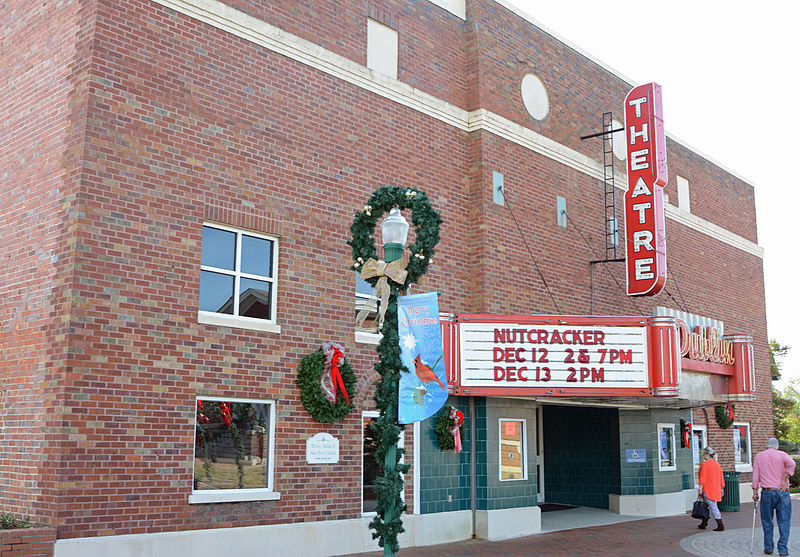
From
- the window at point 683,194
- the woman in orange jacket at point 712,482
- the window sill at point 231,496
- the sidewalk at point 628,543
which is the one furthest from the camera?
the window at point 683,194

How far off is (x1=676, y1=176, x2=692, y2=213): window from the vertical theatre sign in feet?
20.9

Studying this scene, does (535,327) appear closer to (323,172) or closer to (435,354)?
(323,172)

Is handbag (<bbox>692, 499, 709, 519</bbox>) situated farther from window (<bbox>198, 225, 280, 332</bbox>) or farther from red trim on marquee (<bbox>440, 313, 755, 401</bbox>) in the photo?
window (<bbox>198, 225, 280, 332</bbox>)

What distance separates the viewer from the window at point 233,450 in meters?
12.4

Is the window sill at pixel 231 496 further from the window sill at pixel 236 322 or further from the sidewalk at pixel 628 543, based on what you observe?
the window sill at pixel 236 322

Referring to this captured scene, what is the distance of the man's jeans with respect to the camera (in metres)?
13.6

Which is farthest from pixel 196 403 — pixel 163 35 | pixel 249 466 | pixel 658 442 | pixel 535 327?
pixel 658 442

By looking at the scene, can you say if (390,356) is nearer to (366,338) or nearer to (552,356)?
(366,338)

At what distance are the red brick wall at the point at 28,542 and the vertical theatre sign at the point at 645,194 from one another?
13.7 m

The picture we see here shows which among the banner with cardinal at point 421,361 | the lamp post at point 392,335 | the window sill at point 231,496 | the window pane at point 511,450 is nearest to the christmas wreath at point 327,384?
the window sill at point 231,496

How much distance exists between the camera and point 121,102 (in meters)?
12.1

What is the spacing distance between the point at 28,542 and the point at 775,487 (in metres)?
11.6

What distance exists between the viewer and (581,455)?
21641 millimetres

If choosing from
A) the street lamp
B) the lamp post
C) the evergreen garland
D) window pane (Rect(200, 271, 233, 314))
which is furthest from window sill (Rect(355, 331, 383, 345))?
the street lamp
